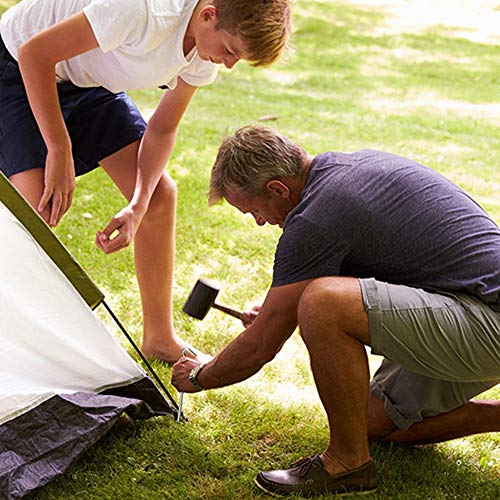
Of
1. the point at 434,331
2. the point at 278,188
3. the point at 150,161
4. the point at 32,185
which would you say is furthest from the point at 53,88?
the point at 434,331

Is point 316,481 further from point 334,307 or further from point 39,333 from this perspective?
point 39,333

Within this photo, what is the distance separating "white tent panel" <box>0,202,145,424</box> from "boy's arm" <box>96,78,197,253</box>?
28 centimetres

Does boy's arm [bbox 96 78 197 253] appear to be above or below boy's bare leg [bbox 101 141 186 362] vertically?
above

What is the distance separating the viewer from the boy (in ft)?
8.00

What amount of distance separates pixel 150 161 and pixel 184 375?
0.75m

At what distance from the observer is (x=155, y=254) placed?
3.07 m

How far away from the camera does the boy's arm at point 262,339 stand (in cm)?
231

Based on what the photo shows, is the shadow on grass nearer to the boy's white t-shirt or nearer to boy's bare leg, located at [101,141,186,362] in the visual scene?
boy's bare leg, located at [101,141,186,362]

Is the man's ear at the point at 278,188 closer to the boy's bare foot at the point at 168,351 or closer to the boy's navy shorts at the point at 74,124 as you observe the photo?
the boy's navy shorts at the point at 74,124

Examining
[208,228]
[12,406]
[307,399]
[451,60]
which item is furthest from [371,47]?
[12,406]

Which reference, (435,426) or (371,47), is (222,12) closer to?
(435,426)

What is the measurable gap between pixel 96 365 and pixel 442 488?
3.48 feet

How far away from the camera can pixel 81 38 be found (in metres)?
2.43

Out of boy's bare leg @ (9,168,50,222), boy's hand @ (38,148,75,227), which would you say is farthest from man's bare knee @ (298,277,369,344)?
boy's bare leg @ (9,168,50,222)
